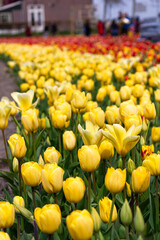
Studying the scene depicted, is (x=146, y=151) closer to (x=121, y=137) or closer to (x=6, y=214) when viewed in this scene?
(x=121, y=137)

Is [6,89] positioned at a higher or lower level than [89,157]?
lower

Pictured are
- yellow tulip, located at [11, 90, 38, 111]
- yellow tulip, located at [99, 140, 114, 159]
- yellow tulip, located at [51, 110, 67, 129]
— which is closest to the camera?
yellow tulip, located at [99, 140, 114, 159]

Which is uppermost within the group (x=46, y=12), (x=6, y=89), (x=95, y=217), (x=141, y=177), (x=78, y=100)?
(x=46, y=12)

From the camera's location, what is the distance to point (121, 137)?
1.42 metres

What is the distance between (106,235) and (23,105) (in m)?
1.16

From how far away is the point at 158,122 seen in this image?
112 inches

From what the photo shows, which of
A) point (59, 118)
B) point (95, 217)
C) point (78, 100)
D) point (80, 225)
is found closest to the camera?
point (80, 225)

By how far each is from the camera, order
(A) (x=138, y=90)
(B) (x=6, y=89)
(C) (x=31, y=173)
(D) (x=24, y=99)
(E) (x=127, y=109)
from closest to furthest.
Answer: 1. (C) (x=31, y=173)
2. (E) (x=127, y=109)
3. (D) (x=24, y=99)
4. (A) (x=138, y=90)
5. (B) (x=6, y=89)

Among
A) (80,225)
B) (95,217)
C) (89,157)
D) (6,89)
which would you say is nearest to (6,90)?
(6,89)

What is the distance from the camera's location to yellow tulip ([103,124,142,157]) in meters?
1.39

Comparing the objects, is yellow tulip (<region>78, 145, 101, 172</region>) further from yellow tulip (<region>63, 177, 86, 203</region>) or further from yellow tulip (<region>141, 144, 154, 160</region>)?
yellow tulip (<region>141, 144, 154, 160</region>)

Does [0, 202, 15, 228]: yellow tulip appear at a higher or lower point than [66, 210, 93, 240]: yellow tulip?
lower

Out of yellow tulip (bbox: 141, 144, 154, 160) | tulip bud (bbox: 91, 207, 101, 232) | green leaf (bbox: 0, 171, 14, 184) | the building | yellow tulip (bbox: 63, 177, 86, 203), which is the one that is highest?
the building

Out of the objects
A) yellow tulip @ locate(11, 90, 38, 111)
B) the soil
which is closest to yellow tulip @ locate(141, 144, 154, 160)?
yellow tulip @ locate(11, 90, 38, 111)
